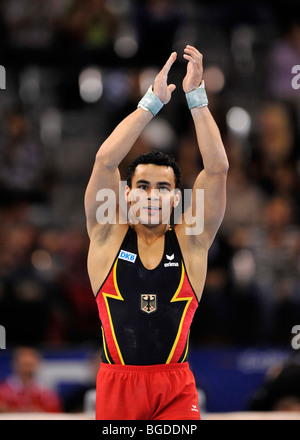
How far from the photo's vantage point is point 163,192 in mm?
4516

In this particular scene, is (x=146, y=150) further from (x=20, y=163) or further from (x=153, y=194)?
(x=153, y=194)

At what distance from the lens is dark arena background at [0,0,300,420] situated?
25.3ft

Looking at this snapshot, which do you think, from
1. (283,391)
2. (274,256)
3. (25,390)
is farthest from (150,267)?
(274,256)

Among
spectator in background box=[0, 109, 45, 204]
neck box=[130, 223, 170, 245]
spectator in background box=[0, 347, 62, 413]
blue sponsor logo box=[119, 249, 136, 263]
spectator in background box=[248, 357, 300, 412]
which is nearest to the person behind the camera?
blue sponsor logo box=[119, 249, 136, 263]

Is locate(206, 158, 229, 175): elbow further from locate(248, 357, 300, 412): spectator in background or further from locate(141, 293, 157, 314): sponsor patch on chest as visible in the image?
locate(248, 357, 300, 412): spectator in background

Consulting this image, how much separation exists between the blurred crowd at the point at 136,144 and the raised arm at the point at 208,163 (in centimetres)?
357

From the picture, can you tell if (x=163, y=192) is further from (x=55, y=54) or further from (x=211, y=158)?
(x=55, y=54)

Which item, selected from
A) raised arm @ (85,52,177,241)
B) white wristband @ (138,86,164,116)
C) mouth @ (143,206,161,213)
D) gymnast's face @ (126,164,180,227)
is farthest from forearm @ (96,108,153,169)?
mouth @ (143,206,161,213)

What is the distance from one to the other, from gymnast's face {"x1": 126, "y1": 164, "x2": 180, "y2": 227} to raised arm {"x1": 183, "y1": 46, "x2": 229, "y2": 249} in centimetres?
19

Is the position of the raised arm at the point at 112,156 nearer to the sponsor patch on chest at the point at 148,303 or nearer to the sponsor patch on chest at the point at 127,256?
the sponsor patch on chest at the point at 127,256

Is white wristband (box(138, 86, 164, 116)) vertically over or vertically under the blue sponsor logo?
over

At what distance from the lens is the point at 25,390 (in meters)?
7.50

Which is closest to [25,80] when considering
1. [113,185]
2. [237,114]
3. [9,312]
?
[237,114]

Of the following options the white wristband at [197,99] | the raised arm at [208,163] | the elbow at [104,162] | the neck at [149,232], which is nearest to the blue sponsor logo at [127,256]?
the neck at [149,232]
